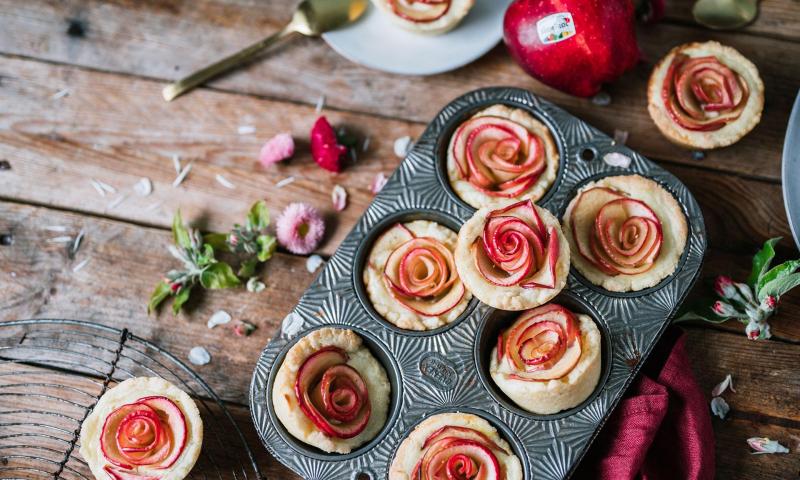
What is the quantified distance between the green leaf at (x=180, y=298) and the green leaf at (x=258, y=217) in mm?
361

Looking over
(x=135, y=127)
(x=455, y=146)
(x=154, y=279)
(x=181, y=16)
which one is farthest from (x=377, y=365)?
(x=181, y=16)

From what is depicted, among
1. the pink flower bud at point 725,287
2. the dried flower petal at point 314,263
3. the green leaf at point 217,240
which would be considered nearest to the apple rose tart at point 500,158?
the dried flower petal at point 314,263

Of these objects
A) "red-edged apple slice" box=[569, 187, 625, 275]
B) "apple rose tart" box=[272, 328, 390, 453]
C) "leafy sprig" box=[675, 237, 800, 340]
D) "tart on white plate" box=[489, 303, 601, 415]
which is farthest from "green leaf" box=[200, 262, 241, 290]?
"leafy sprig" box=[675, 237, 800, 340]

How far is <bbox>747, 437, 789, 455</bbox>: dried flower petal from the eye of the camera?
8.91 ft

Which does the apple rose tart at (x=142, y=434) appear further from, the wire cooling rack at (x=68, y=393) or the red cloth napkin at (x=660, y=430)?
the red cloth napkin at (x=660, y=430)

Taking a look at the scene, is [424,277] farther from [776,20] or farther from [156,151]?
[776,20]

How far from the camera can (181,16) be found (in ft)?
10.8

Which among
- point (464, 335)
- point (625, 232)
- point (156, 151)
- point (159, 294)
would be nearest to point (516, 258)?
point (464, 335)

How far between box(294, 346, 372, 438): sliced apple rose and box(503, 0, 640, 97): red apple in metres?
1.39

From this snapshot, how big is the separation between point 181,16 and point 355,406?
197cm

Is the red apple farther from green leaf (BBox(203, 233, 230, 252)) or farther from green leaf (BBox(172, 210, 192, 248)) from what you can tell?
green leaf (BBox(172, 210, 192, 248))

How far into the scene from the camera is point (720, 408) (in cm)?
277

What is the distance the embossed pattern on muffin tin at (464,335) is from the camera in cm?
247

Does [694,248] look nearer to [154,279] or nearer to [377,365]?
[377,365]
